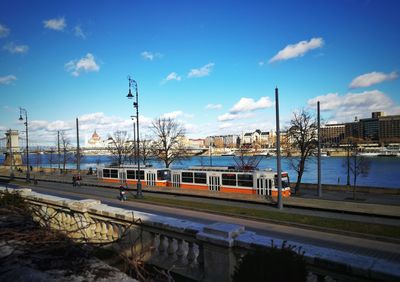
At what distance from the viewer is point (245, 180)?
2956 centimetres

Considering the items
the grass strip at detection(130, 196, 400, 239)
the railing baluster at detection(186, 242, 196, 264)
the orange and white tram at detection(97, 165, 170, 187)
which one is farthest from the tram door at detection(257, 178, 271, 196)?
the railing baluster at detection(186, 242, 196, 264)

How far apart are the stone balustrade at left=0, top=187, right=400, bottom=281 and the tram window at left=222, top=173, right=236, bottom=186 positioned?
2345cm

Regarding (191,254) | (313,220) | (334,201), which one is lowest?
(313,220)

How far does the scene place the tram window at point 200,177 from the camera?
32688 mm

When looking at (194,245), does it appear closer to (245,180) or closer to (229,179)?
(245,180)

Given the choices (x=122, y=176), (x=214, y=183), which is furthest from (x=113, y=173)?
(x=214, y=183)

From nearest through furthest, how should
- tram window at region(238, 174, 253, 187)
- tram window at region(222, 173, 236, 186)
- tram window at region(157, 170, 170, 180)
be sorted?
tram window at region(238, 174, 253, 187), tram window at region(222, 173, 236, 186), tram window at region(157, 170, 170, 180)

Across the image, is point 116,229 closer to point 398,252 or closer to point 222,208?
point 398,252

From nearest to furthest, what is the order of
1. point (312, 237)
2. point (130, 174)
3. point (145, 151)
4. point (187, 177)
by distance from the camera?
point (312, 237), point (187, 177), point (130, 174), point (145, 151)

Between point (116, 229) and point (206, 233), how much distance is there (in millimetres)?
2510

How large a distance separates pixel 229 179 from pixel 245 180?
181cm

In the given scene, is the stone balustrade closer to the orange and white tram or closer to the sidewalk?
the sidewalk

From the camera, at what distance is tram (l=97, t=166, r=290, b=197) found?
1121 inches

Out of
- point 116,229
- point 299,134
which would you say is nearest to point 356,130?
point 299,134
